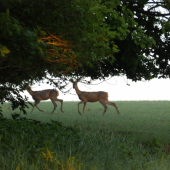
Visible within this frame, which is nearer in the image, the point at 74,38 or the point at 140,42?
the point at 74,38

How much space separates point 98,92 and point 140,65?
10641mm

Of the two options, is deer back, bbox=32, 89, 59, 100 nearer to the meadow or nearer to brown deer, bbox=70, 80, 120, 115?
brown deer, bbox=70, 80, 120, 115

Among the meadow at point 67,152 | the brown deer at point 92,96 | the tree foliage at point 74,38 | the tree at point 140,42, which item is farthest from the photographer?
the brown deer at point 92,96

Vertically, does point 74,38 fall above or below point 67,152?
Answer: above

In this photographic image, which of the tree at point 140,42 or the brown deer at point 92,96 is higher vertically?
the tree at point 140,42

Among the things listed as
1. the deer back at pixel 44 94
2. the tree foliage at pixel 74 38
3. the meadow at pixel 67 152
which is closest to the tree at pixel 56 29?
the tree foliage at pixel 74 38

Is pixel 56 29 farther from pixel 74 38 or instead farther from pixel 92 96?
pixel 92 96

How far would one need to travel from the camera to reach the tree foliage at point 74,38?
680 centimetres

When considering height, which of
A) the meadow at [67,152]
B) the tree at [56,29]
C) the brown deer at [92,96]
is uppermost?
the tree at [56,29]

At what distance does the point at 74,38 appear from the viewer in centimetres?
804

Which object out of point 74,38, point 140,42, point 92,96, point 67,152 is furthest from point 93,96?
point 74,38

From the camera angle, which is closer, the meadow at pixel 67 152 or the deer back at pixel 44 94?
the meadow at pixel 67 152

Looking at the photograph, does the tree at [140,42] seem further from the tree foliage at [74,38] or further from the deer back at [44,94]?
the deer back at [44,94]

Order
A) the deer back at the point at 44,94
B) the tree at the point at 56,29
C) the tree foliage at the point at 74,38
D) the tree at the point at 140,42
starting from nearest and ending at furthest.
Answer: the tree foliage at the point at 74,38, the tree at the point at 56,29, the tree at the point at 140,42, the deer back at the point at 44,94
